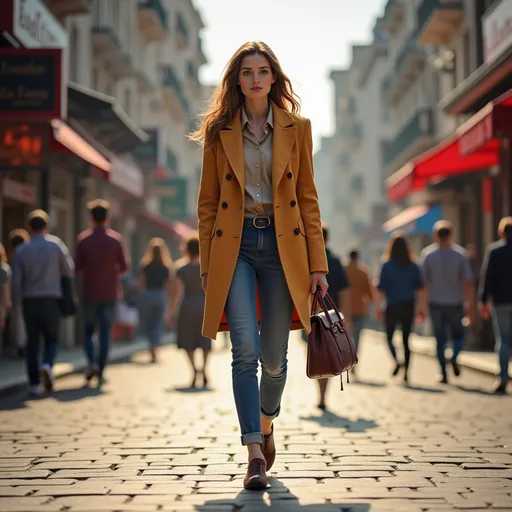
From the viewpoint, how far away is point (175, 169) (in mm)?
44312

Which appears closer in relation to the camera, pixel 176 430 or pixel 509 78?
pixel 176 430

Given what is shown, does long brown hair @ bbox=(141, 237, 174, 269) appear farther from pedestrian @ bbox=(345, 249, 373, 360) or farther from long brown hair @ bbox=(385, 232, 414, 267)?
long brown hair @ bbox=(385, 232, 414, 267)

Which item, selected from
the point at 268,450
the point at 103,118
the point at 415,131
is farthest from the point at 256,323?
the point at 415,131

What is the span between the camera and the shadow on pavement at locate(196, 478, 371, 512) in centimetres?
467

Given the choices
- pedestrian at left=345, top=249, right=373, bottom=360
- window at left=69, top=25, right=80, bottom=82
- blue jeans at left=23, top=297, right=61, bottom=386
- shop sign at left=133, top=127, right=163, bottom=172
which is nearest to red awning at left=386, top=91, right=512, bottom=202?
pedestrian at left=345, top=249, right=373, bottom=360

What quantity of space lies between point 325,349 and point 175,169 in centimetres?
3925

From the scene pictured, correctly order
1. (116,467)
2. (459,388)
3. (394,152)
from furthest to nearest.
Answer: (394,152) → (459,388) → (116,467)

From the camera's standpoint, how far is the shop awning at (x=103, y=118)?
19.6 meters

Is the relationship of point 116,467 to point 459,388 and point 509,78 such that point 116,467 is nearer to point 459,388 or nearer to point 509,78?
point 459,388

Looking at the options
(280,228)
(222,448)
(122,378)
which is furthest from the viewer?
(122,378)

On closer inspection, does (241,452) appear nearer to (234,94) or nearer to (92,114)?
(234,94)

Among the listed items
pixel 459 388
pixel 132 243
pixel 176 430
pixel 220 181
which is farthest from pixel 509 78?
pixel 132 243

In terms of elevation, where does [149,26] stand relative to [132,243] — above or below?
above

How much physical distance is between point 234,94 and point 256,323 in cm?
116
